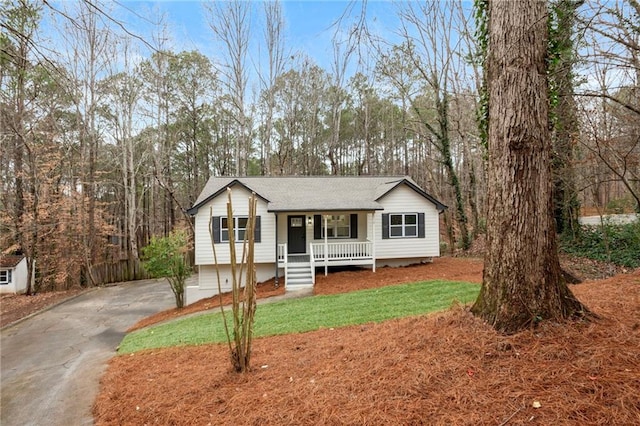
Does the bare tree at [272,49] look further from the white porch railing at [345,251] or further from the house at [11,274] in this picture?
the house at [11,274]

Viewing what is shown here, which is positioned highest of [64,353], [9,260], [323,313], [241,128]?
[241,128]

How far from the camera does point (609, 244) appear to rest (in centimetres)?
1144

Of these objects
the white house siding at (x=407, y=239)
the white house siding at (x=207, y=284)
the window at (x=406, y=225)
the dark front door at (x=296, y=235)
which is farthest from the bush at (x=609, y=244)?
the white house siding at (x=207, y=284)

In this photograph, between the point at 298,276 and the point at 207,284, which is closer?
the point at 298,276

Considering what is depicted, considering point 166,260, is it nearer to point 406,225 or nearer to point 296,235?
point 296,235

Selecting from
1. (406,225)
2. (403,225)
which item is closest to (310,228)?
(403,225)

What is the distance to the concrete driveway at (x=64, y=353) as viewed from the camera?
439 cm

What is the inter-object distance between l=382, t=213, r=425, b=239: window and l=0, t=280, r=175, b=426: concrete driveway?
10.0m

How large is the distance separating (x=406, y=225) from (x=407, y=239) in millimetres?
630

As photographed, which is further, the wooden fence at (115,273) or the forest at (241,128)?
the wooden fence at (115,273)

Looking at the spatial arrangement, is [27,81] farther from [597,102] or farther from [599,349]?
[597,102]

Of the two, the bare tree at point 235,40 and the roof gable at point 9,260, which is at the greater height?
the bare tree at point 235,40

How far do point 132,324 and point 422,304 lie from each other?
9294 mm

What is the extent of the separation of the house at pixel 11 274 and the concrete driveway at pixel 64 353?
459cm
